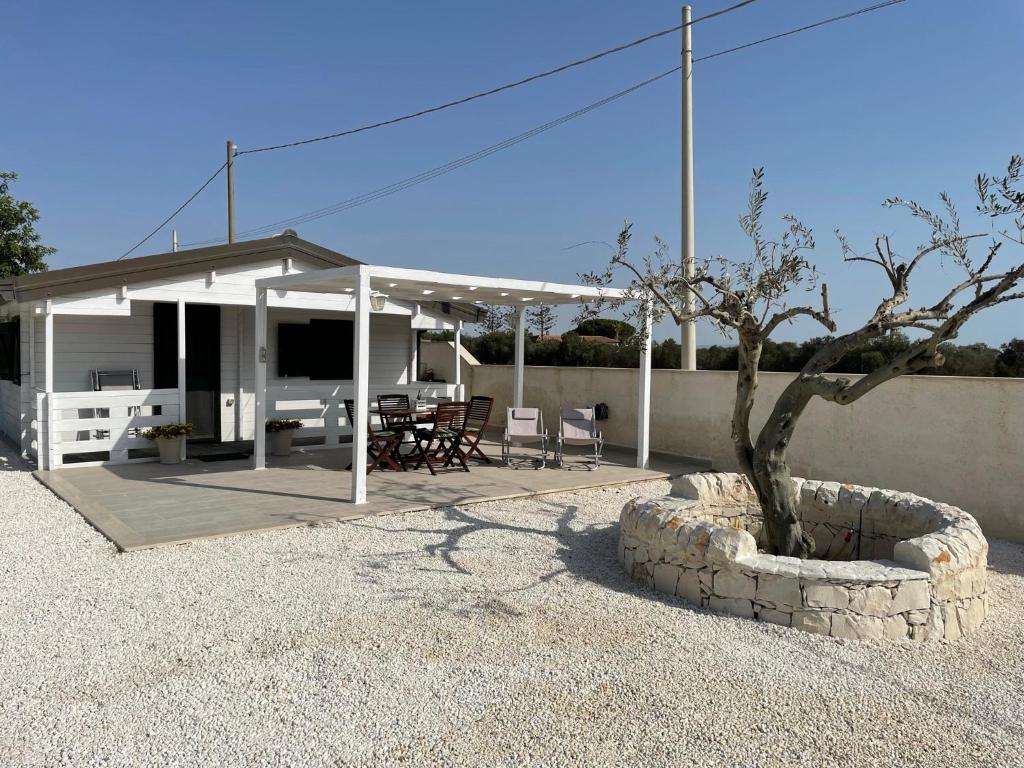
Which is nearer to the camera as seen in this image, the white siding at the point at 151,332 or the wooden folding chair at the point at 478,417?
the white siding at the point at 151,332

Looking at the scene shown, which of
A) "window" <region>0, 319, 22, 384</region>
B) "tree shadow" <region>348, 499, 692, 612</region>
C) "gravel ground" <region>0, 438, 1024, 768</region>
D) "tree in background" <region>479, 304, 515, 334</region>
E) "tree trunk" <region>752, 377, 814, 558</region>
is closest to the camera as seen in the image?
"gravel ground" <region>0, 438, 1024, 768</region>

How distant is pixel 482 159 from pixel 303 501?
13.0 metres

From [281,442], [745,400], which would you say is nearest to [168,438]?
[281,442]

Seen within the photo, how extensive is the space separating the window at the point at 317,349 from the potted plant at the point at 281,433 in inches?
60.6

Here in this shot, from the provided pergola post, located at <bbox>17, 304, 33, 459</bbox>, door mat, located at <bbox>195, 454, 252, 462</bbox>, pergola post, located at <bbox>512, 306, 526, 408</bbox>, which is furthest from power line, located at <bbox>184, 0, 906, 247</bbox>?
pergola post, located at <bbox>17, 304, 33, 459</bbox>

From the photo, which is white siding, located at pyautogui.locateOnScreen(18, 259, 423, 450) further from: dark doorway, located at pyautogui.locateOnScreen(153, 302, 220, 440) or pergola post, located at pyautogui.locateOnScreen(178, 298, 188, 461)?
pergola post, located at pyautogui.locateOnScreen(178, 298, 188, 461)

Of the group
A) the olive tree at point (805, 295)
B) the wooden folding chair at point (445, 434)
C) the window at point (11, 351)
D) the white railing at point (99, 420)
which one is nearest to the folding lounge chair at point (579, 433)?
the wooden folding chair at point (445, 434)

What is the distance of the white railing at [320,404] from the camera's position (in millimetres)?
9930

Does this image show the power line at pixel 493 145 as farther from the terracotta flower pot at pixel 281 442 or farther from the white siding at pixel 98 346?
the terracotta flower pot at pixel 281 442

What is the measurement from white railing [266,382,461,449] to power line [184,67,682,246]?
6.42 metres

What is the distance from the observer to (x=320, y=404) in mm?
10406

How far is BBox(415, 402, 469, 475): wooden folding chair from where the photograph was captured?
8.33 m

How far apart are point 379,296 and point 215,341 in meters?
2.65

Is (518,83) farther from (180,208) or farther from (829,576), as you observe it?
(180,208)
